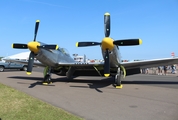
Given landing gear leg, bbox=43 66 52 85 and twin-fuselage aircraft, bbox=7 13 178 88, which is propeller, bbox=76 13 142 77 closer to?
twin-fuselage aircraft, bbox=7 13 178 88

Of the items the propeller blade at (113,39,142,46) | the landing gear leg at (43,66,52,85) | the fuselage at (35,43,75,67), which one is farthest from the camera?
the landing gear leg at (43,66,52,85)

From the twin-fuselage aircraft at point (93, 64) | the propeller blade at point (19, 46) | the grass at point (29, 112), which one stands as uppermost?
the propeller blade at point (19, 46)

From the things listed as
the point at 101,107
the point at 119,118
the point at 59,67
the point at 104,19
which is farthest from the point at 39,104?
the point at 59,67

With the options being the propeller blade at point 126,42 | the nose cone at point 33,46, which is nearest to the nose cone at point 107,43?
the propeller blade at point 126,42

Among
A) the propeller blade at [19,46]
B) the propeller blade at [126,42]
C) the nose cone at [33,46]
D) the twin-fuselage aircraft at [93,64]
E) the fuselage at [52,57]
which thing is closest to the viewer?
the propeller blade at [126,42]

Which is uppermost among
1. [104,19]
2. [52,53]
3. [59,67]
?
[104,19]

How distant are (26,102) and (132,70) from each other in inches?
379

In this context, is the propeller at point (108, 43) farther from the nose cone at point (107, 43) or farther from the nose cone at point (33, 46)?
the nose cone at point (33, 46)

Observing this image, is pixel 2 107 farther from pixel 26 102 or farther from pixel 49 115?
pixel 49 115

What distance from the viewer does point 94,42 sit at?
10727 millimetres

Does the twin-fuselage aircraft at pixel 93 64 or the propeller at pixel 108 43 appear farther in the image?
the twin-fuselage aircraft at pixel 93 64

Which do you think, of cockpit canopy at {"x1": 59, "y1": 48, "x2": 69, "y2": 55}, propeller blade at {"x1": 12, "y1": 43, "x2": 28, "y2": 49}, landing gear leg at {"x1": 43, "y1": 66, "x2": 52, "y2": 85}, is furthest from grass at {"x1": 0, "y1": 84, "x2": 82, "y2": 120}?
cockpit canopy at {"x1": 59, "y1": 48, "x2": 69, "y2": 55}

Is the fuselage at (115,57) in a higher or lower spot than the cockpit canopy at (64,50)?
lower

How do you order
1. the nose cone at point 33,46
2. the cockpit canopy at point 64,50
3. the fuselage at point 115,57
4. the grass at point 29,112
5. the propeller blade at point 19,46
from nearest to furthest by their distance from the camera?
the grass at point 29,112 < the fuselage at point 115,57 < the nose cone at point 33,46 < the propeller blade at point 19,46 < the cockpit canopy at point 64,50
